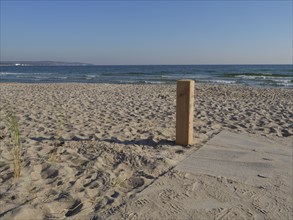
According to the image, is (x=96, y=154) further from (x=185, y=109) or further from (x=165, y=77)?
(x=165, y=77)

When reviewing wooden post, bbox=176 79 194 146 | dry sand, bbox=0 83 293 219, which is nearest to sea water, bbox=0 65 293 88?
dry sand, bbox=0 83 293 219

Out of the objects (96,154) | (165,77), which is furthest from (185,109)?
(165,77)

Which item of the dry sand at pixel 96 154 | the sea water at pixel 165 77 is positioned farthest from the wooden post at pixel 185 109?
the sea water at pixel 165 77

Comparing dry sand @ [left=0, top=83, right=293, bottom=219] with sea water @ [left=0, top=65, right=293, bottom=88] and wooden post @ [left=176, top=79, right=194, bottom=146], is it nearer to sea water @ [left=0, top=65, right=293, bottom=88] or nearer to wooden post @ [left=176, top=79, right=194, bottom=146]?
wooden post @ [left=176, top=79, right=194, bottom=146]

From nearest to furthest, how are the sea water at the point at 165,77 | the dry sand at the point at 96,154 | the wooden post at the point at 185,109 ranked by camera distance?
the dry sand at the point at 96,154 < the wooden post at the point at 185,109 < the sea water at the point at 165,77

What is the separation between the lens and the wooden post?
4102 mm

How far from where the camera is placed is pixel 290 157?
3.83 m

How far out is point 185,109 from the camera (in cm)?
415

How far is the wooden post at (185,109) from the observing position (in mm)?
4102

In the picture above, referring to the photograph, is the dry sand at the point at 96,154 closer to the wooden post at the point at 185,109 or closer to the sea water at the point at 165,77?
the wooden post at the point at 185,109

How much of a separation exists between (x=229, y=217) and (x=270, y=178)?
100cm

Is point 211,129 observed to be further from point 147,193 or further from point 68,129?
point 147,193

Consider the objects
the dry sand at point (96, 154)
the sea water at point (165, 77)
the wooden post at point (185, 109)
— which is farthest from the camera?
the sea water at point (165, 77)

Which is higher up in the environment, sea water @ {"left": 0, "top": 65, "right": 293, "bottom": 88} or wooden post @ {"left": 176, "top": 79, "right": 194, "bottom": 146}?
wooden post @ {"left": 176, "top": 79, "right": 194, "bottom": 146}
